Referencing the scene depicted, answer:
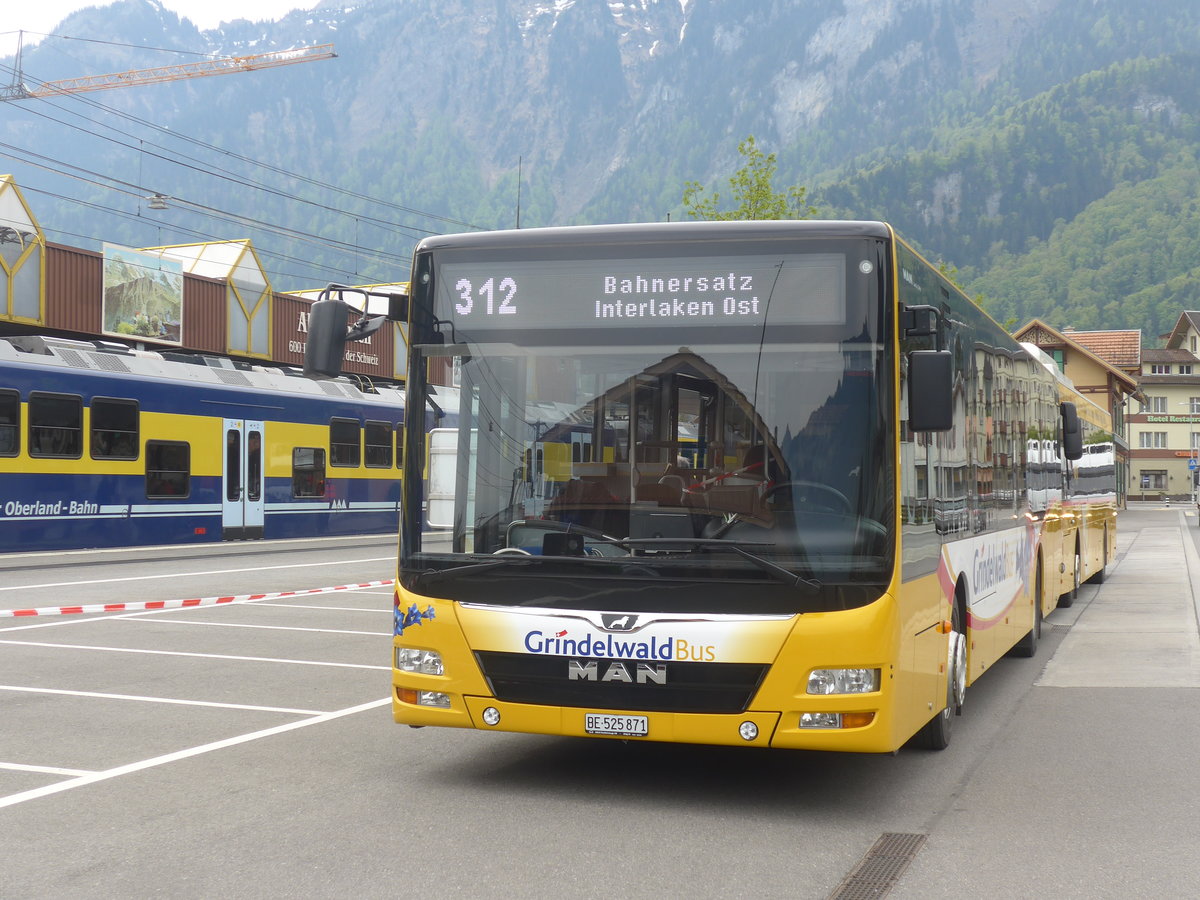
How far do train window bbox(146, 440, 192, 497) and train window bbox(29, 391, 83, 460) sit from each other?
1627 millimetres

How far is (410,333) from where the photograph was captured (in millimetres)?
6648

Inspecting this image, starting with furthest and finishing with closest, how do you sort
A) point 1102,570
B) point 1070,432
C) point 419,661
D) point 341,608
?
point 1102,570 → point 341,608 → point 1070,432 → point 419,661

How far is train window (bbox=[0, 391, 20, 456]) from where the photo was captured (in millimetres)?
20203

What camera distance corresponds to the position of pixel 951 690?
788 centimetres

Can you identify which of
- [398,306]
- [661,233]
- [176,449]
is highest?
[661,233]

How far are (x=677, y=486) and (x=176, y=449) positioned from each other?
19.0 meters

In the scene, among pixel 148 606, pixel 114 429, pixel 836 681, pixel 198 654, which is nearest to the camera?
pixel 836 681

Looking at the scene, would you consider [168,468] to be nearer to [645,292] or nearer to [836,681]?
[645,292]

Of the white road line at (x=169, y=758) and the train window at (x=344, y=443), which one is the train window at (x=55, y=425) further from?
the white road line at (x=169, y=758)

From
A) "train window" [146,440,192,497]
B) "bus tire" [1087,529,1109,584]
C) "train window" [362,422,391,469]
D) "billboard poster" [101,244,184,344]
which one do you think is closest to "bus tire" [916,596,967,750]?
"bus tire" [1087,529,1109,584]

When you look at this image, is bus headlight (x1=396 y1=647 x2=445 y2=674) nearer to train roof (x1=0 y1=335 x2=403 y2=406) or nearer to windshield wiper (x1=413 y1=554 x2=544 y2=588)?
windshield wiper (x1=413 y1=554 x2=544 y2=588)

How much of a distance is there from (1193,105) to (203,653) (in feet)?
619

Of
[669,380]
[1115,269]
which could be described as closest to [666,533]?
[669,380]

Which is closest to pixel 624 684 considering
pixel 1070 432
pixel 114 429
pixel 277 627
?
pixel 277 627
